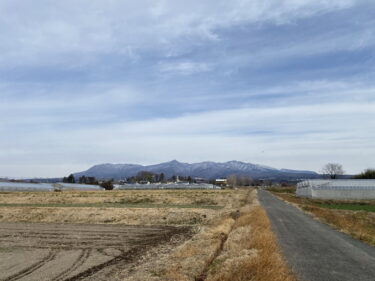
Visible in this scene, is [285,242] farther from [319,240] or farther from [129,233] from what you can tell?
[129,233]

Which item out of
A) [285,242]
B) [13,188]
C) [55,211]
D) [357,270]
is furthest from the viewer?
[13,188]

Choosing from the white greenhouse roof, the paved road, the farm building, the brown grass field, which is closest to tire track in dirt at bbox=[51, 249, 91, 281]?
the brown grass field

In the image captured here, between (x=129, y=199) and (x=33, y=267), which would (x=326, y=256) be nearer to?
(x=33, y=267)

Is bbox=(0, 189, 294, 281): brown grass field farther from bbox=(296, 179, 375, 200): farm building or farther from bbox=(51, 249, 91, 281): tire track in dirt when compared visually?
bbox=(296, 179, 375, 200): farm building

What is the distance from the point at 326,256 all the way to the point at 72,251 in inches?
529

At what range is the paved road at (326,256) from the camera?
14098mm

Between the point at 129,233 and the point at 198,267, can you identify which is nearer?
the point at 198,267

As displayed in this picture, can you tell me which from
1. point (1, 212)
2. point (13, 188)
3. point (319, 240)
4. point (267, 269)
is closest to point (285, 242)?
point (319, 240)

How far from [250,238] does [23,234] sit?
19.5 metres

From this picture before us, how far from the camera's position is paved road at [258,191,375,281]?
46.3ft

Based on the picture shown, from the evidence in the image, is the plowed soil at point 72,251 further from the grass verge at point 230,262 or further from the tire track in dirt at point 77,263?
the grass verge at point 230,262

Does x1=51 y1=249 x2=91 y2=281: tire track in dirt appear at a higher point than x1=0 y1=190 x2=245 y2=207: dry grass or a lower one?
lower

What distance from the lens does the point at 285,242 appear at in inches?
870

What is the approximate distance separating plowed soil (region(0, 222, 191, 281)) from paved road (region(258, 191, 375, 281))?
7305mm
